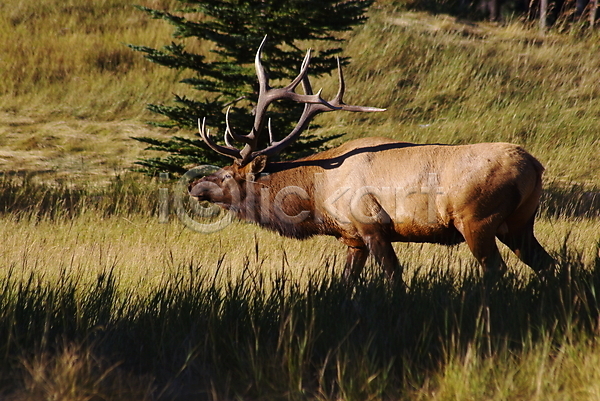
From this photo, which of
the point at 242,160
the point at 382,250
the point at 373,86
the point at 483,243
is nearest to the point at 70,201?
the point at 242,160

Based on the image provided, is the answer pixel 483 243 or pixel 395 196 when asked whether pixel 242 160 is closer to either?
pixel 395 196

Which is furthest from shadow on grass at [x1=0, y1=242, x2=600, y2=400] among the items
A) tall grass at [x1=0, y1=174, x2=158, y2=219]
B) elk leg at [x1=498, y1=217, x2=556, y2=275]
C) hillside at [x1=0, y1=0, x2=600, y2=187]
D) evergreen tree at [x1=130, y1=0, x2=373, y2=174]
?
hillside at [x1=0, y1=0, x2=600, y2=187]

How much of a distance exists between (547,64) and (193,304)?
17840 millimetres

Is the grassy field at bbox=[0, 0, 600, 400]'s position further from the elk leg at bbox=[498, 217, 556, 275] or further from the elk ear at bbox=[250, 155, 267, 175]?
the elk ear at bbox=[250, 155, 267, 175]

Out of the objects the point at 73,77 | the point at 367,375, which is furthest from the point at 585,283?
the point at 73,77

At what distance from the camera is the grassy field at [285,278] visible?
12.1 feet

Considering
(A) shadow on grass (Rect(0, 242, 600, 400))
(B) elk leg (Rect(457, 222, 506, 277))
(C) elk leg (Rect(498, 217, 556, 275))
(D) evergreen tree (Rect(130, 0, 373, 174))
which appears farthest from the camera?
(D) evergreen tree (Rect(130, 0, 373, 174))

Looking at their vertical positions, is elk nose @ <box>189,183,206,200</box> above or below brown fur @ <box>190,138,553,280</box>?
below

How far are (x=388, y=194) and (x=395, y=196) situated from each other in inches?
2.7

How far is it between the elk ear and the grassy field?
98cm

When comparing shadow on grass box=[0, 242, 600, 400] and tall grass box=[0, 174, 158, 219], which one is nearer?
shadow on grass box=[0, 242, 600, 400]

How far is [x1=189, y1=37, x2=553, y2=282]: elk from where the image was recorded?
578 cm

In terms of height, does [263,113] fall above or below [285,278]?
above

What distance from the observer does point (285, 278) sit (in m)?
4.93
